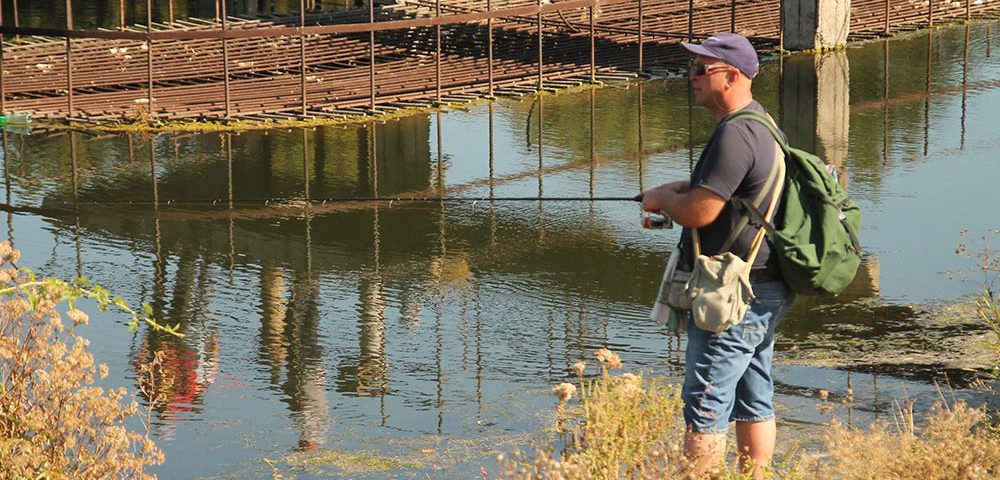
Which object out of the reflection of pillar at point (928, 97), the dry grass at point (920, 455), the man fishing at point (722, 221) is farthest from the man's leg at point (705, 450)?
the reflection of pillar at point (928, 97)

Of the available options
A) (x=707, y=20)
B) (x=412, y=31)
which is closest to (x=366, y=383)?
(x=412, y=31)

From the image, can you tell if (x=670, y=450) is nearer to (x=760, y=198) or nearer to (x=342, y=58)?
(x=760, y=198)

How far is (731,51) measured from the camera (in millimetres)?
5832

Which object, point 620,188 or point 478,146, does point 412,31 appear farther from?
point 620,188

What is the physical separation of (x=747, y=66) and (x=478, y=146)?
9.75 meters

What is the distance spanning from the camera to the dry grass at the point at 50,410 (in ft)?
18.8

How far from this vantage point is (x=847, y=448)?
5.71 metres

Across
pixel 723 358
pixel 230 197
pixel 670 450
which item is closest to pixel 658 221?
pixel 723 358

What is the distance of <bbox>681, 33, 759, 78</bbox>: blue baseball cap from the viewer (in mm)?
5816

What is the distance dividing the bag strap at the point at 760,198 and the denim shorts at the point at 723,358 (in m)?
0.17

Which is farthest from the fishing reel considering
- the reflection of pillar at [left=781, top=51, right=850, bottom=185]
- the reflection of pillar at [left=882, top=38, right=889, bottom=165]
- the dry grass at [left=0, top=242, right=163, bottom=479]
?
the reflection of pillar at [left=882, top=38, right=889, bottom=165]

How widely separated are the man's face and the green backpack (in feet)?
0.43

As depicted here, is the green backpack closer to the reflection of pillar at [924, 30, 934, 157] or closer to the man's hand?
the man's hand

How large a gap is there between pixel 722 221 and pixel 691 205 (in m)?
0.16
